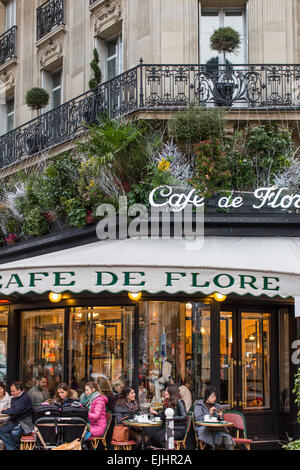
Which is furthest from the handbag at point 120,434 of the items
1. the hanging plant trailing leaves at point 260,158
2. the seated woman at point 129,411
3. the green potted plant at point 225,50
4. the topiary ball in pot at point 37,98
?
the topiary ball in pot at point 37,98

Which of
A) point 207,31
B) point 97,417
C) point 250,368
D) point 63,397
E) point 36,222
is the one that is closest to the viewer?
point 97,417

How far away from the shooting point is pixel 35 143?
15.6 m

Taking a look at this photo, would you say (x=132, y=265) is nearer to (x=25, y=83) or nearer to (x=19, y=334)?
(x=19, y=334)

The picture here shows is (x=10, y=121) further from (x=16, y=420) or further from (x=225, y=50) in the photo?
(x=16, y=420)

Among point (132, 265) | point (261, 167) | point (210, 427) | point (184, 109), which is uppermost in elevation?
point (184, 109)

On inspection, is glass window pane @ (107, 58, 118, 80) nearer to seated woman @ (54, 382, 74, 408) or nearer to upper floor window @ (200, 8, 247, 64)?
upper floor window @ (200, 8, 247, 64)

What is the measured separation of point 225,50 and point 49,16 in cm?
590

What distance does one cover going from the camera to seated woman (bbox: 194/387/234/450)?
1021 cm

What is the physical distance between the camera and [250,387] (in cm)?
1282

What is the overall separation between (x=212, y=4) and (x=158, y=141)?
365cm

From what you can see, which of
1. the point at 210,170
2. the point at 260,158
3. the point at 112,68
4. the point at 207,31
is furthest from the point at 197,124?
the point at 112,68

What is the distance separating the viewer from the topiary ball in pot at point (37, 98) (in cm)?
1603

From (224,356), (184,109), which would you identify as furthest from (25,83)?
(224,356)

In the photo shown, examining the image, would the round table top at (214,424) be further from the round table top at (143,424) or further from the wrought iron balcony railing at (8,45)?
the wrought iron balcony railing at (8,45)
